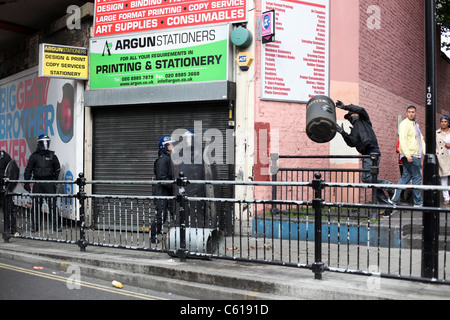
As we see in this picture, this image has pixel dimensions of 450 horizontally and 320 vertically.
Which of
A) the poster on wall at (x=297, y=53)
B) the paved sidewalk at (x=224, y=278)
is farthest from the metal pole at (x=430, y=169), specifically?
the poster on wall at (x=297, y=53)

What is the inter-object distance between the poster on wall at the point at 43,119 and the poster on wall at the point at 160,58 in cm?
109

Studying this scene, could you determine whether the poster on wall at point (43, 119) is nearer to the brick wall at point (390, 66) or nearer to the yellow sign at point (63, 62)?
the yellow sign at point (63, 62)

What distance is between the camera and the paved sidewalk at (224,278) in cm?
524

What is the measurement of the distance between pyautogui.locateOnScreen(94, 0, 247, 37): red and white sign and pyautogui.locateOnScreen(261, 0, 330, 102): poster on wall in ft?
2.50

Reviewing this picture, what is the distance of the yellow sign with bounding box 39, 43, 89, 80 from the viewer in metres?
10.8

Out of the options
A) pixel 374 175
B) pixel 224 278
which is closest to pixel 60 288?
pixel 224 278

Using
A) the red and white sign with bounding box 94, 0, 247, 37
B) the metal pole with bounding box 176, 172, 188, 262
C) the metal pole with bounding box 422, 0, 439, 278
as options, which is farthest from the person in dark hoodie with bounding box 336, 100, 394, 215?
the metal pole with bounding box 176, 172, 188, 262

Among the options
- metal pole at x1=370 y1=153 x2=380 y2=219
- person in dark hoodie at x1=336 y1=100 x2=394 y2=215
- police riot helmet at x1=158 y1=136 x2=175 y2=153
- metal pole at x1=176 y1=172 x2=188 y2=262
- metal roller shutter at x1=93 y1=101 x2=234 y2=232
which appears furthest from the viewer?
metal roller shutter at x1=93 y1=101 x2=234 y2=232

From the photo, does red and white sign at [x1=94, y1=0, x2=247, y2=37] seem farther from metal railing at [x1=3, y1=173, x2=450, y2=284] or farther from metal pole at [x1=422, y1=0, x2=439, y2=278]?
metal pole at [x1=422, y1=0, x2=439, y2=278]

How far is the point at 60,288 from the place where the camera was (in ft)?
19.4

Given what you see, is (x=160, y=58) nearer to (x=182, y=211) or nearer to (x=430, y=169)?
(x=182, y=211)

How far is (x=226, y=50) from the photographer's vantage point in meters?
9.82

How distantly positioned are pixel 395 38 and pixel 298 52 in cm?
482

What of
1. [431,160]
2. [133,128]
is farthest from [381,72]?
[431,160]
